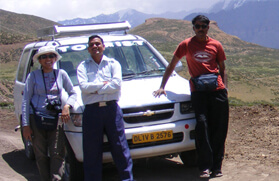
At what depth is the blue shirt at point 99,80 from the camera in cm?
445

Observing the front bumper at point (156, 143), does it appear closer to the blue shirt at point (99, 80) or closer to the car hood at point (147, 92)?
the car hood at point (147, 92)

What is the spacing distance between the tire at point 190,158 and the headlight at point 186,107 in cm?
75

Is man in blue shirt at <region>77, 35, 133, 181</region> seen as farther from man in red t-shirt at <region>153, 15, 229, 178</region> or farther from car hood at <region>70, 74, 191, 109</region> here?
man in red t-shirt at <region>153, 15, 229, 178</region>

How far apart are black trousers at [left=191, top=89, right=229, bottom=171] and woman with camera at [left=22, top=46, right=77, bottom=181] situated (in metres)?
1.50

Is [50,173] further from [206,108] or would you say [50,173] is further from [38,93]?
[206,108]

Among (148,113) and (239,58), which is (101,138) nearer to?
(148,113)

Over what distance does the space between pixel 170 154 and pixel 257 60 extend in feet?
270

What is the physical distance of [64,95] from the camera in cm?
480

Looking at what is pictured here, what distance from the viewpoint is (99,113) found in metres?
4.50

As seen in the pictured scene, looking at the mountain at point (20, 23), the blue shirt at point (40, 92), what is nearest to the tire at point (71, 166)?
the blue shirt at point (40, 92)

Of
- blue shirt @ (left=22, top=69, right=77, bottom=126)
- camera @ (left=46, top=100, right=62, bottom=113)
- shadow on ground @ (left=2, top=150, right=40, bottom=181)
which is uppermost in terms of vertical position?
blue shirt @ (left=22, top=69, right=77, bottom=126)

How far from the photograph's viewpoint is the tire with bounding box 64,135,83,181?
192 inches

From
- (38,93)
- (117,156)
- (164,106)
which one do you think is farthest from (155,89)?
(38,93)

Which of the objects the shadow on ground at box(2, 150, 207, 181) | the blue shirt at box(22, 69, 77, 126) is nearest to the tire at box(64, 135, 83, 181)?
the shadow on ground at box(2, 150, 207, 181)
